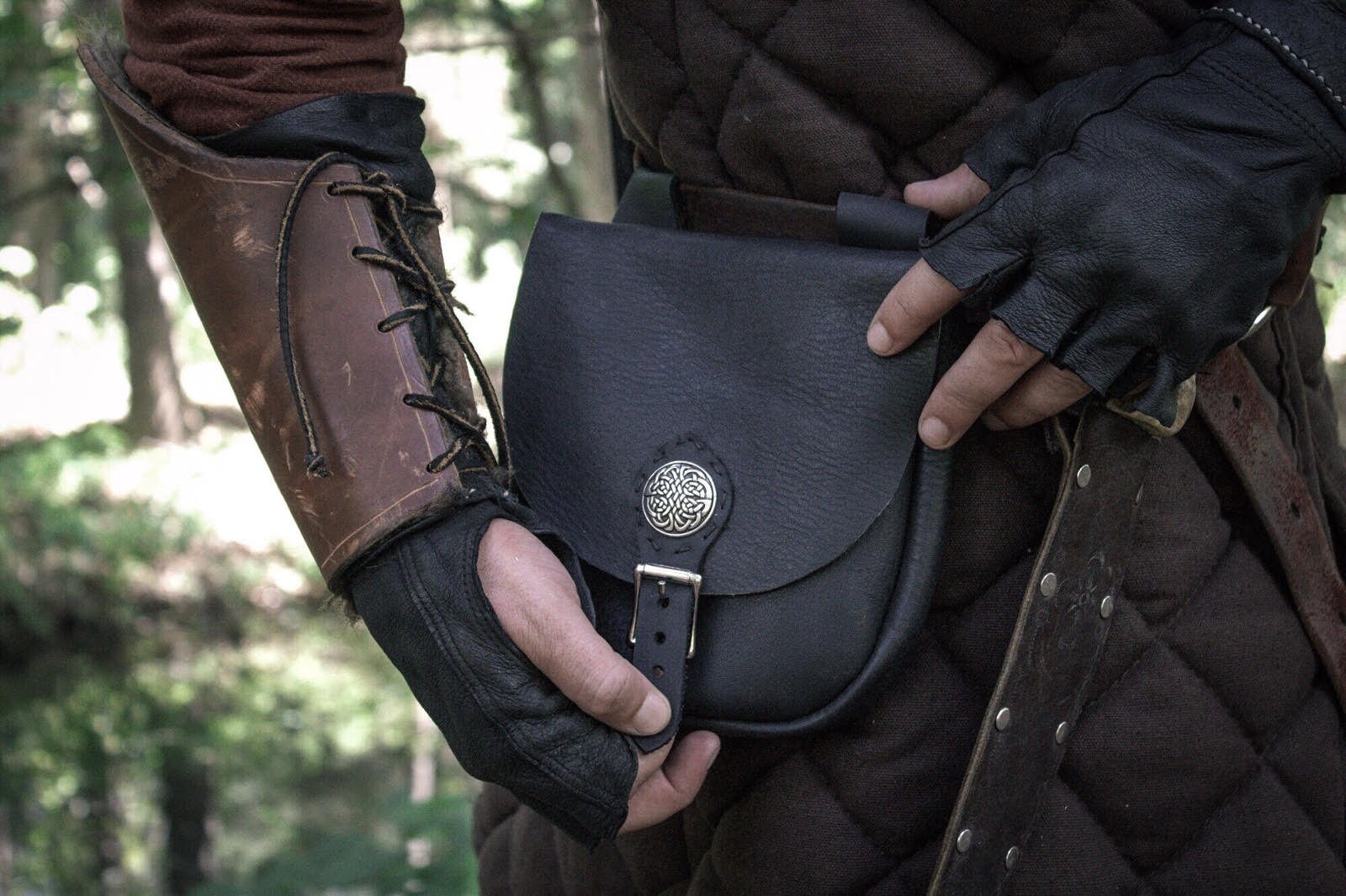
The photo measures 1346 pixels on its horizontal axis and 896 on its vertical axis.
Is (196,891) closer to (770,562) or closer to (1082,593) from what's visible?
(770,562)

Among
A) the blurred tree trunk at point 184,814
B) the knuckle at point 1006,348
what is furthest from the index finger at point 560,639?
the blurred tree trunk at point 184,814

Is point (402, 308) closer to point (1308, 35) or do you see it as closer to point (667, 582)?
point (667, 582)

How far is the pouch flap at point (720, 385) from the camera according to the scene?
0.92m

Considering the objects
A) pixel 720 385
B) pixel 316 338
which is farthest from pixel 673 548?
pixel 316 338

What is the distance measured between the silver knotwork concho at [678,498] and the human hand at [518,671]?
107mm

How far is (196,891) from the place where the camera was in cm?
235

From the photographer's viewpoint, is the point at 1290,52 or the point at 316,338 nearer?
the point at 1290,52

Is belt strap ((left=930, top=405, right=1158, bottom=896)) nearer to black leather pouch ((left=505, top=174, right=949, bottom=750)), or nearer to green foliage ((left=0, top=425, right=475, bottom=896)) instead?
black leather pouch ((left=505, top=174, right=949, bottom=750))

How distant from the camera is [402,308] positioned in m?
0.97

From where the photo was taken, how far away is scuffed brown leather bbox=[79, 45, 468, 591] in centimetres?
93

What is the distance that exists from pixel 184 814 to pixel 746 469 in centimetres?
484

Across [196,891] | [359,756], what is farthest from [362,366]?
[359,756]

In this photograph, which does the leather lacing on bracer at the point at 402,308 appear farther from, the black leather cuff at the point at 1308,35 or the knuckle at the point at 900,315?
the black leather cuff at the point at 1308,35

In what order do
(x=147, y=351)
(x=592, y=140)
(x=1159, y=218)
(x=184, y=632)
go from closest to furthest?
(x=1159, y=218) < (x=592, y=140) < (x=184, y=632) < (x=147, y=351)
